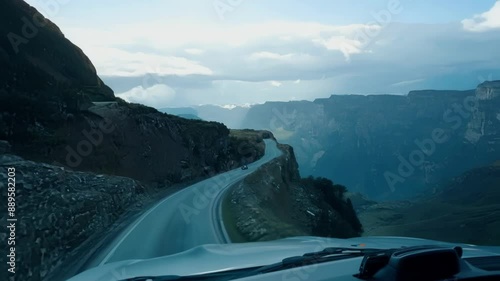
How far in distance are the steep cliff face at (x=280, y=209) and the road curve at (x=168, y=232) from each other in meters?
0.89

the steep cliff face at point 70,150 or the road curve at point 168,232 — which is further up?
the steep cliff face at point 70,150

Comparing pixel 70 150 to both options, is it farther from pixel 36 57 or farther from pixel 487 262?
pixel 487 262

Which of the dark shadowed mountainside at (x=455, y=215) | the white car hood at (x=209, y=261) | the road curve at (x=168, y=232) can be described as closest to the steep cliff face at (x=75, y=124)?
the road curve at (x=168, y=232)

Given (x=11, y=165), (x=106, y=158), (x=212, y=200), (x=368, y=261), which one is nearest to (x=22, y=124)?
(x=106, y=158)

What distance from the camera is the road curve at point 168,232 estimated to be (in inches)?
539

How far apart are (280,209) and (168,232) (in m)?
16.7

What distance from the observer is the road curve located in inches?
539

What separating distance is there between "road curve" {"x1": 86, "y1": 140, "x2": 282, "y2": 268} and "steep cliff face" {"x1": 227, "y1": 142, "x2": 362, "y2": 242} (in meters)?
0.89

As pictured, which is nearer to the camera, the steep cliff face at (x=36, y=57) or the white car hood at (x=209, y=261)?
the white car hood at (x=209, y=261)

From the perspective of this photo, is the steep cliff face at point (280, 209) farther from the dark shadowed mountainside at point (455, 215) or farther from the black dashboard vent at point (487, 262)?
the black dashboard vent at point (487, 262)

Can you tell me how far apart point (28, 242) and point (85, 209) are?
5.19 meters

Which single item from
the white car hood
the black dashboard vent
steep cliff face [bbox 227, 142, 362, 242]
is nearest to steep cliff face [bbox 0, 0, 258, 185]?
steep cliff face [bbox 227, 142, 362, 242]

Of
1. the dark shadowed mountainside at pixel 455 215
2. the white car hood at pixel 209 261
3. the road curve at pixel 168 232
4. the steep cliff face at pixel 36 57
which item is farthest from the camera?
the dark shadowed mountainside at pixel 455 215

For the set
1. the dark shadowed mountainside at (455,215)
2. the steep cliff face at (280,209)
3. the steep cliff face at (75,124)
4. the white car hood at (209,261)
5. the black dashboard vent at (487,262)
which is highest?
the steep cliff face at (75,124)
